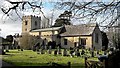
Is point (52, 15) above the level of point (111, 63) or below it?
above

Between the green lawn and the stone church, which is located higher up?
the stone church

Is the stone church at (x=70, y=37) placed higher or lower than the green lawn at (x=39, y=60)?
higher

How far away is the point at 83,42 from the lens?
66.2 m

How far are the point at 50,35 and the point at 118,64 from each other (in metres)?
61.0

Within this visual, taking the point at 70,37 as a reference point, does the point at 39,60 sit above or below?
below

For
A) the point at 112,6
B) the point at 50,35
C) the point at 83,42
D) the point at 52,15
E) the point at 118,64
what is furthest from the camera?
the point at 50,35

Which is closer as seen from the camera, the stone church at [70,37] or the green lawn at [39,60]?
the green lawn at [39,60]

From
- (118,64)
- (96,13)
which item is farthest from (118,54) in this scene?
(96,13)

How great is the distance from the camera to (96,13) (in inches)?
353

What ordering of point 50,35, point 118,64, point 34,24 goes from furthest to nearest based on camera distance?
point 34,24, point 50,35, point 118,64

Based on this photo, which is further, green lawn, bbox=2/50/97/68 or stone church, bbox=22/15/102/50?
stone church, bbox=22/15/102/50

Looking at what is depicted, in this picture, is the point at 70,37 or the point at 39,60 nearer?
the point at 39,60

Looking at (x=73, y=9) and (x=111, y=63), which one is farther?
(x=111, y=63)

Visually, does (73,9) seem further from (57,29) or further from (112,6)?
(57,29)
